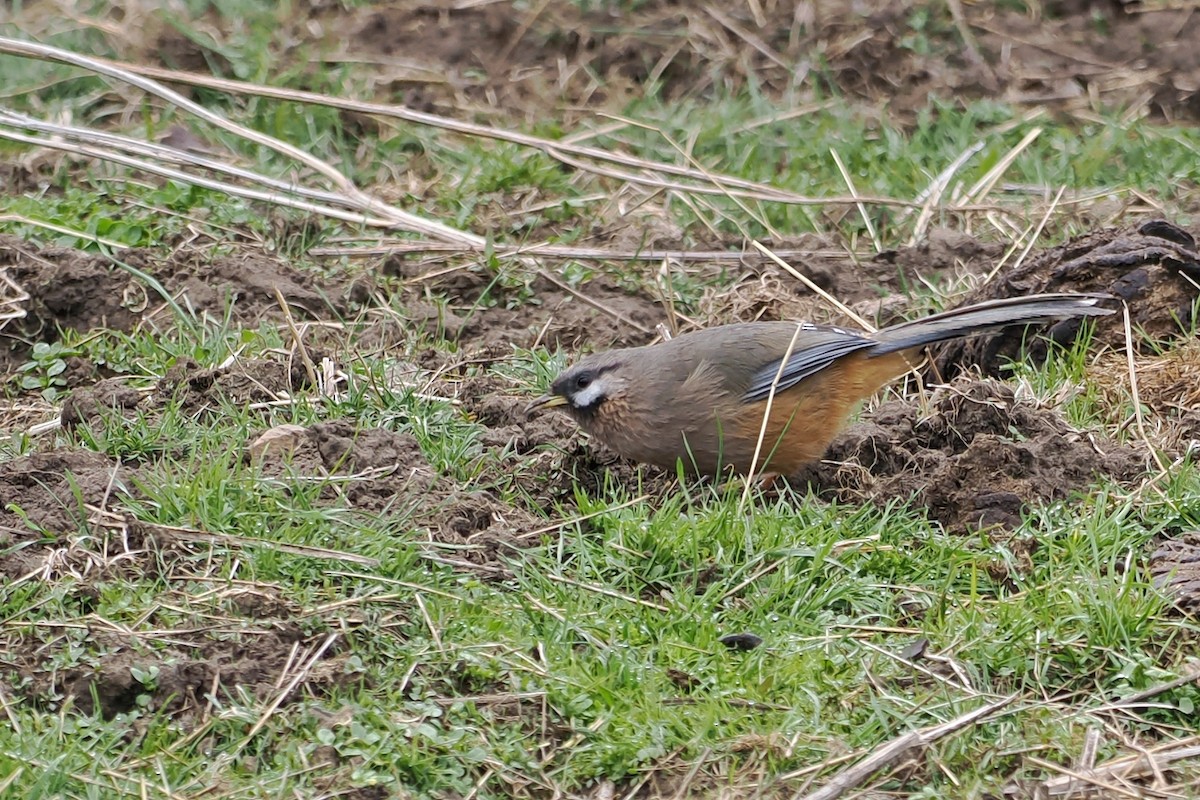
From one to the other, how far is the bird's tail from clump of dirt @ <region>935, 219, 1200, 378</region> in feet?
0.86

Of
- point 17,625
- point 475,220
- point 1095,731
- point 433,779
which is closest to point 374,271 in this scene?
point 475,220

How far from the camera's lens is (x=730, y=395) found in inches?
224

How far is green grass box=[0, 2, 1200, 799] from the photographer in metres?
4.09

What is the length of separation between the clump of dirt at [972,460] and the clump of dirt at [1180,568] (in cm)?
45

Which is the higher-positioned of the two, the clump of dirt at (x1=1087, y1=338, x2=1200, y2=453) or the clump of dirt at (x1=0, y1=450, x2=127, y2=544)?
the clump of dirt at (x1=0, y1=450, x2=127, y2=544)

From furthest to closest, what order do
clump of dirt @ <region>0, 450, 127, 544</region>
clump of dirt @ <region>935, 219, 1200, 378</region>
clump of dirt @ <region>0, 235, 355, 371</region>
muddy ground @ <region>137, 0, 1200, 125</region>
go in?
muddy ground @ <region>137, 0, 1200, 125</region>
clump of dirt @ <region>0, 235, 355, 371</region>
clump of dirt @ <region>935, 219, 1200, 378</region>
clump of dirt @ <region>0, 450, 127, 544</region>

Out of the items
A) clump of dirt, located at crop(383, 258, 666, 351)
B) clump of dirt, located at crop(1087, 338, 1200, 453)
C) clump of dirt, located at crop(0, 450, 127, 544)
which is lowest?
clump of dirt, located at crop(383, 258, 666, 351)

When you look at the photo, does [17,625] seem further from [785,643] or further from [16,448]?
[785,643]

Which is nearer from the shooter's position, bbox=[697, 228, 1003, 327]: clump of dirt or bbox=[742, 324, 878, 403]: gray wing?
bbox=[742, 324, 878, 403]: gray wing

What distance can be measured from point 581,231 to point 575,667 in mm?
3814

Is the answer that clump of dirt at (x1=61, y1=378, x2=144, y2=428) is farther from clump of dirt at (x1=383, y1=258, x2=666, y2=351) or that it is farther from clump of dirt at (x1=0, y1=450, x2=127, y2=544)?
clump of dirt at (x1=383, y1=258, x2=666, y2=351)

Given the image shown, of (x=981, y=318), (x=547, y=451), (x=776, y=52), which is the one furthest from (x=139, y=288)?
(x=776, y=52)

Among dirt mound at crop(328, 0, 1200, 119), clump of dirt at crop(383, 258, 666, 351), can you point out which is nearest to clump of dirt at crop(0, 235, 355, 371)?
clump of dirt at crop(383, 258, 666, 351)

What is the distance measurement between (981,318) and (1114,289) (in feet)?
2.47
